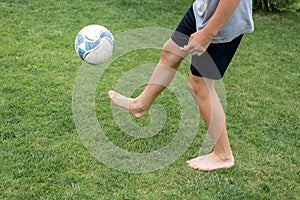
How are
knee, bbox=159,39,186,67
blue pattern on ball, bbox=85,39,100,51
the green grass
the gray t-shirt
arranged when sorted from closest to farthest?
the gray t-shirt → the green grass → knee, bbox=159,39,186,67 → blue pattern on ball, bbox=85,39,100,51

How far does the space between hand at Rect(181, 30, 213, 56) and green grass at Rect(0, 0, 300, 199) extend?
791 mm

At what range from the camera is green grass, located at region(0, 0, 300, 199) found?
2.53 metres

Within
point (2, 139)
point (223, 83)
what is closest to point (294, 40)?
point (223, 83)

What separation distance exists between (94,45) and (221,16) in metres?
0.96

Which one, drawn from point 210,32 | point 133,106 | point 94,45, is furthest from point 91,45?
point 210,32

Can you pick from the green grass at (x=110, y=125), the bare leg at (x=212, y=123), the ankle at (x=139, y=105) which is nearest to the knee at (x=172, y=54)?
the bare leg at (x=212, y=123)

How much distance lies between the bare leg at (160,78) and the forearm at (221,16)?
39cm

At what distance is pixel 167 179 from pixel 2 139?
1.08 metres

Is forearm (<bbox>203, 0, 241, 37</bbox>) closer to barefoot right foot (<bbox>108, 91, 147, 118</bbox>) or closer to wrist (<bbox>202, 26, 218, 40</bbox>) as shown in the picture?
wrist (<bbox>202, 26, 218, 40</bbox>)

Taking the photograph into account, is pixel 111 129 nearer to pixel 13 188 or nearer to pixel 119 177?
pixel 119 177

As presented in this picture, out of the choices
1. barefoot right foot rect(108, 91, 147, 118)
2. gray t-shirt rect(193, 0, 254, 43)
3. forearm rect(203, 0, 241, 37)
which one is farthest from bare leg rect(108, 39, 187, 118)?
forearm rect(203, 0, 241, 37)

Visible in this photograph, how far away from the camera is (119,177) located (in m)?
2.59

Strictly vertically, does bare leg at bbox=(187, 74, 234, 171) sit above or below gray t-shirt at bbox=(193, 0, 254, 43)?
below

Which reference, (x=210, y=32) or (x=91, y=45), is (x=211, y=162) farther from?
(x=91, y=45)
